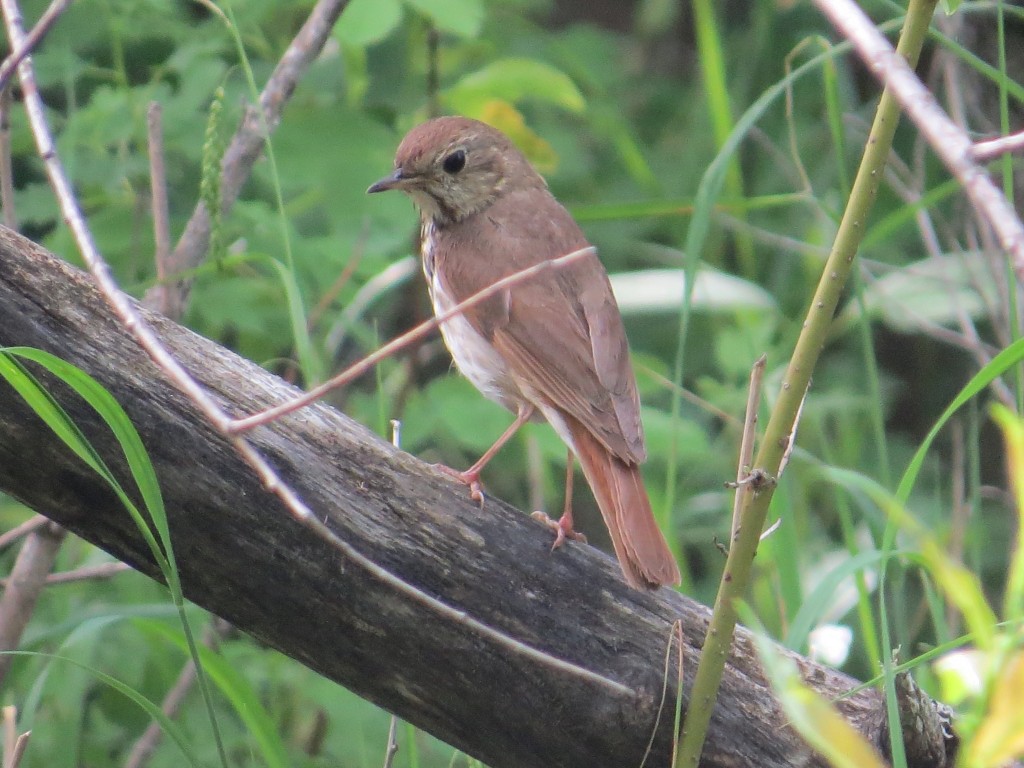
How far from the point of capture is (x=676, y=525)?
4.91 meters

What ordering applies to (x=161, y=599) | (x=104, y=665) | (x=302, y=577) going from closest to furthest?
(x=302, y=577) → (x=104, y=665) → (x=161, y=599)

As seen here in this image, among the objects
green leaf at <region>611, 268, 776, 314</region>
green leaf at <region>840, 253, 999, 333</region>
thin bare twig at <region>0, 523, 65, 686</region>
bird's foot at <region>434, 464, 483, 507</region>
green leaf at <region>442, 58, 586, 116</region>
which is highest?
green leaf at <region>442, 58, 586, 116</region>

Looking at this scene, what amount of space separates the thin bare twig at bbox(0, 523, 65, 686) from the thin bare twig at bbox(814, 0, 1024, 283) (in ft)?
7.65

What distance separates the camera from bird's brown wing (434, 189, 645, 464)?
2887 mm

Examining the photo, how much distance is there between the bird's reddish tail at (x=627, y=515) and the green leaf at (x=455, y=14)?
3.71ft

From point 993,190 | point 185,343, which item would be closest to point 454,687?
point 185,343

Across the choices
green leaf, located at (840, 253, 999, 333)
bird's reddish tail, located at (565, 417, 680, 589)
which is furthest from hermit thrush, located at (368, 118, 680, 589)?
green leaf, located at (840, 253, 999, 333)

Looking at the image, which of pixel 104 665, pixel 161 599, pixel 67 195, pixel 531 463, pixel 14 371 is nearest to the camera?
pixel 14 371

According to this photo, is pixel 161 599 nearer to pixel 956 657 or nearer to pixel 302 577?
pixel 302 577

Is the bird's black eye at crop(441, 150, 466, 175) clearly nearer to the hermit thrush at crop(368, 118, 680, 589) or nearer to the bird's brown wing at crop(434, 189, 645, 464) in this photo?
the hermit thrush at crop(368, 118, 680, 589)

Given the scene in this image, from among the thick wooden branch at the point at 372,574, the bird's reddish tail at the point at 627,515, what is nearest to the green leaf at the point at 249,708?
the thick wooden branch at the point at 372,574

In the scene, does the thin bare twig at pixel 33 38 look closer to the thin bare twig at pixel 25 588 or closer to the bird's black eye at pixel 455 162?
the thin bare twig at pixel 25 588

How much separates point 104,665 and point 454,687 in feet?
5.20

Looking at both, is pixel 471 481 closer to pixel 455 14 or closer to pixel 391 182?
pixel 391 182
